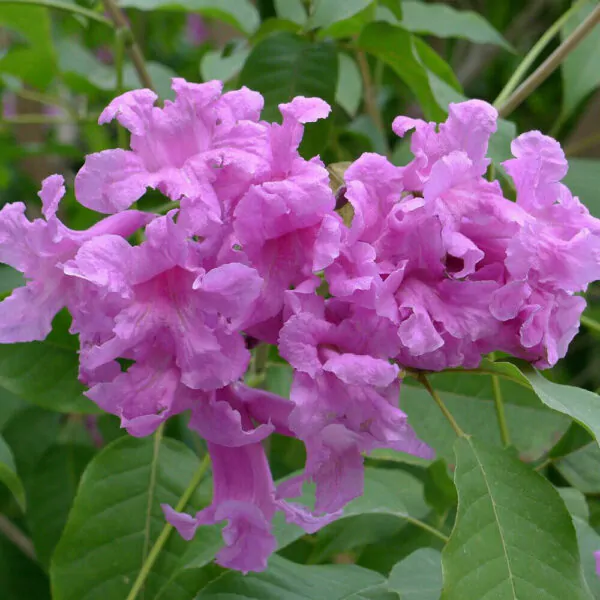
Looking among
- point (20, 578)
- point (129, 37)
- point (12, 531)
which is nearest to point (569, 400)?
point (129, 37)

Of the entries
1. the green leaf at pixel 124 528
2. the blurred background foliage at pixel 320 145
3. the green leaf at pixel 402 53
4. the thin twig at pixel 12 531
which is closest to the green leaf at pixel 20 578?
the blurred background foliage at pixel 320 145

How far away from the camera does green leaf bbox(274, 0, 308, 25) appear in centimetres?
102

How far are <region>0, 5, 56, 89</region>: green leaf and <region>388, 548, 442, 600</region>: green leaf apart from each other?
90 cm

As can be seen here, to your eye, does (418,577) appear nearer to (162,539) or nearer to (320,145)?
(162,539)

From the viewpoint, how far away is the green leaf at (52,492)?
3.25 ft

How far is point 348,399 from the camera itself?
475 millimetres

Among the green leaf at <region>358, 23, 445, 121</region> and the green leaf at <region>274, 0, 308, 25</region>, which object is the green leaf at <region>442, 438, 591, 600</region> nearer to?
the green leaf at <region>358, 23, 445, 121</region>

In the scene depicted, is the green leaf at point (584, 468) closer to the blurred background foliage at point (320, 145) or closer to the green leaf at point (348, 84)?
the blurred background foliage at point (320, 145)

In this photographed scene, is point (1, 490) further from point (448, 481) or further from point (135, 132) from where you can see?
point (135, 132)

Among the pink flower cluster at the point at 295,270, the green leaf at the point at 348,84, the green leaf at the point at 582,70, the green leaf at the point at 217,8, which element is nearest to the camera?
the pink flower cluster at the point at 295,270

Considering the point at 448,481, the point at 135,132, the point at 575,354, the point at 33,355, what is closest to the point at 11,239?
the point at 135,132

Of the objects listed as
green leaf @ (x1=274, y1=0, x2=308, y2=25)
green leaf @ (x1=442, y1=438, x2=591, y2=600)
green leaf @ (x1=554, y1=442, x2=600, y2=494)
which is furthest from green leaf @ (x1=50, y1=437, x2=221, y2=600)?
green leaf @ (x1=274, y1=0, x2=308, y2=25)

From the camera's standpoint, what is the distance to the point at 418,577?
0.65m

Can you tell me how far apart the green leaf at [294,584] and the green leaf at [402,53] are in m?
0.43
